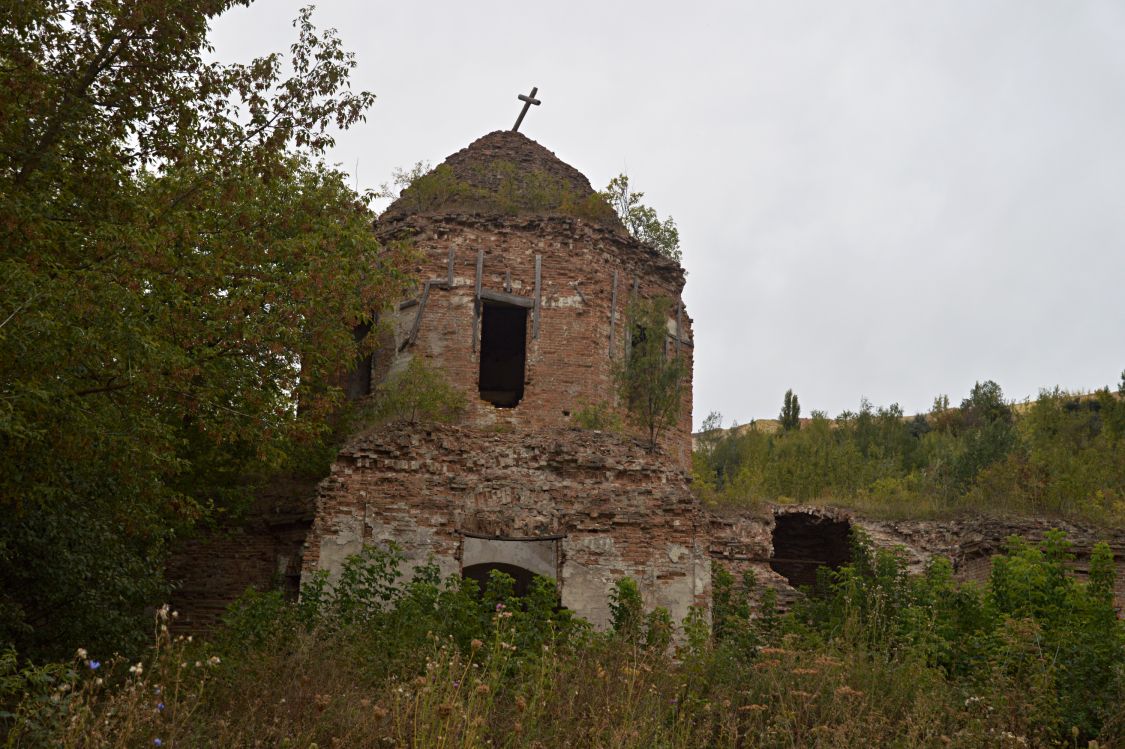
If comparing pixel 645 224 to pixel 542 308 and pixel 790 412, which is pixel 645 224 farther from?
pixel 790 412

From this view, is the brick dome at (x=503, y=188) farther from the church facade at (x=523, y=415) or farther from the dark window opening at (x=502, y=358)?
the dark window opening at (x=502, y=358)

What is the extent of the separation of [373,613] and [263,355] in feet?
9.30

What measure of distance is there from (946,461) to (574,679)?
23.6 m

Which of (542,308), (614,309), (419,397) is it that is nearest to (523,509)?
(419,397)

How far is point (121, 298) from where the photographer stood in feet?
26.5

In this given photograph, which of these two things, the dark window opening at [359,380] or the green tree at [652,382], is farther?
the dark window opening at [359,380]

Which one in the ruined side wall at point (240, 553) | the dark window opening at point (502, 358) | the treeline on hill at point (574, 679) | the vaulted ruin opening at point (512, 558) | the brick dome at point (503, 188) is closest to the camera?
the treeline on hill at point (574, 679)

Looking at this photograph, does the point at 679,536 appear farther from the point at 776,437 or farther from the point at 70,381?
the point at 776,437

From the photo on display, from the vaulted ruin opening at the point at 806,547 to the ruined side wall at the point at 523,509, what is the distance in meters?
4.95

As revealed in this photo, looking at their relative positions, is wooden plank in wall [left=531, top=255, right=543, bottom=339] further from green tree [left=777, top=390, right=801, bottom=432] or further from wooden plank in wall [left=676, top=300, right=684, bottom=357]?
green tree [left=777, top=390, right=801, bottom=432]

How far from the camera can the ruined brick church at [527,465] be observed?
43.5ft

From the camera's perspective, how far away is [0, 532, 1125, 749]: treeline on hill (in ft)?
19.5

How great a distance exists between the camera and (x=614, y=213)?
1848 cm

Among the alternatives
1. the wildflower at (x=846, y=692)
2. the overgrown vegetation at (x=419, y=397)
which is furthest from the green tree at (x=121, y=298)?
the wildflower at (x=846, y=692)
